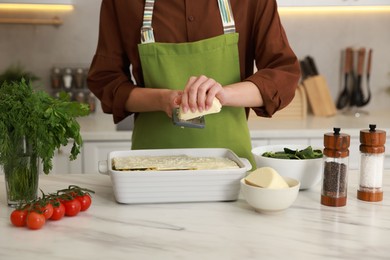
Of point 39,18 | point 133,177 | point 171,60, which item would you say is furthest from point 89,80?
point 39,18

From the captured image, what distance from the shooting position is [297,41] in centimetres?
357

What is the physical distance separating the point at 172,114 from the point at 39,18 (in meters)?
2.04

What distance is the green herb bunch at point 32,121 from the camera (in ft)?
4.45

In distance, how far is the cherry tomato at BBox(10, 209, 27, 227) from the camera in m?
1.31

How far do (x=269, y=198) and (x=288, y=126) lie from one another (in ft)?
5.91

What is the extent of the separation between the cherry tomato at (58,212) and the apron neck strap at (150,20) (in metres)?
0.73

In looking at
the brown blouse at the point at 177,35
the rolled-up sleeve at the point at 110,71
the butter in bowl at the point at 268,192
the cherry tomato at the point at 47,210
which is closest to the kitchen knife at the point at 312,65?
the brown blouse at the point at 177,35

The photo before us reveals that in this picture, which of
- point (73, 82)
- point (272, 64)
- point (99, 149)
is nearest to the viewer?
point (272, 64)

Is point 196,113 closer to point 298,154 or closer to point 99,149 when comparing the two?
point 298,154

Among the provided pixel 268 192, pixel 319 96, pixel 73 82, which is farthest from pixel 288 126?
pixel 268 192

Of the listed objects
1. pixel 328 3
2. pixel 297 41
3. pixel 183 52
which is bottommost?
pixel 297 41

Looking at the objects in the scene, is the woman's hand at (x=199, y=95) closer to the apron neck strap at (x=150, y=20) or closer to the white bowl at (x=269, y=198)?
the white bowl at (x=269, y=198)

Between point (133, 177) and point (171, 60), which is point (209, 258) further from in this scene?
point (171, 60)

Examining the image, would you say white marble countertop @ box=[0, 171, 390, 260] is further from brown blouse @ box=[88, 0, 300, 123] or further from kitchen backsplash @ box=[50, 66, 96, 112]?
kitchen backsplash @ box=[50, 66, 96, 112]
